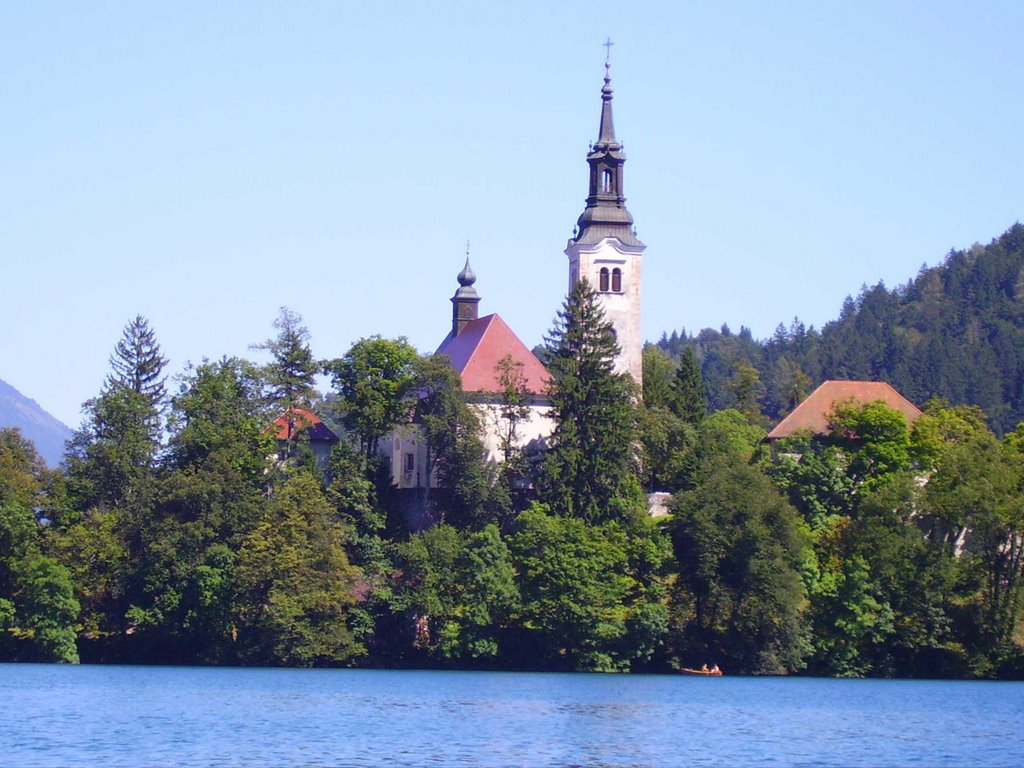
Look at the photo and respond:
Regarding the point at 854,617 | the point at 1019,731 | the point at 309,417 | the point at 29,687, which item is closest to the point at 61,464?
the point at 309,417

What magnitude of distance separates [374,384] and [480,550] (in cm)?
1071

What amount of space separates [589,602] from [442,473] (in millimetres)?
10754

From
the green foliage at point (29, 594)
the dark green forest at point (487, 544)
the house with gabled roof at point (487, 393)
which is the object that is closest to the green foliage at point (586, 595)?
the dark green forest at point (487, 544)

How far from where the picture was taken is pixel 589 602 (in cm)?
6122

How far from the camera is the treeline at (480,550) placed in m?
61.8

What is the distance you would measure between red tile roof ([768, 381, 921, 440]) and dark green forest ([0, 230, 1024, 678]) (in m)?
9.13

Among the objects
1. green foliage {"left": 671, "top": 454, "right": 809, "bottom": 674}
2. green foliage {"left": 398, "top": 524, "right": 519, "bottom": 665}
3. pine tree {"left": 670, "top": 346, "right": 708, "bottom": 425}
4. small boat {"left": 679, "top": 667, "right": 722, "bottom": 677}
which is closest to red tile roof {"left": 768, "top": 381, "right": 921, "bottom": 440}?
pine tree {"left": 670, "top": 346, "right": 708, "bottom": 425}

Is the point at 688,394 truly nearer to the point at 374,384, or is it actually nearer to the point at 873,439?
the point at 873,439

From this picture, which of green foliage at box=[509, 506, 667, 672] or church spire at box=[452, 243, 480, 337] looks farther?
church spire at box=[452, 243, 480, 337]

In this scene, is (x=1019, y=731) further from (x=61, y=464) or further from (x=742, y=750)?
(x=61, y=464)

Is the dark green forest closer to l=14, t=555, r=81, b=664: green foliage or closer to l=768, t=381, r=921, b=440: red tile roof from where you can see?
l=14, t=555, r=81, b=664: green foliage

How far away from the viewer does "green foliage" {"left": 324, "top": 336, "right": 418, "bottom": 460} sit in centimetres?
6994

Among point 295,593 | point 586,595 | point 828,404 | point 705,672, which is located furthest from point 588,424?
point 828,404

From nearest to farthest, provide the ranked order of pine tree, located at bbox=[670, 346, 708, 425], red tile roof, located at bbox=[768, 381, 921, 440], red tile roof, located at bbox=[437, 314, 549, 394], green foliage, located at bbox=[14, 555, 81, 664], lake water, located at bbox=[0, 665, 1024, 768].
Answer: lake water, located at bbox=[0, 665, 1024, 768], green foliage, located at bbox=[14, 555, 81, 664], red tile roof, located at bbox=[437, 314, 549, 394], red tile roof, located at bbox=[768, 381, 921, 440], pine tree, located at bbox=[670, 346, 708, 425]
